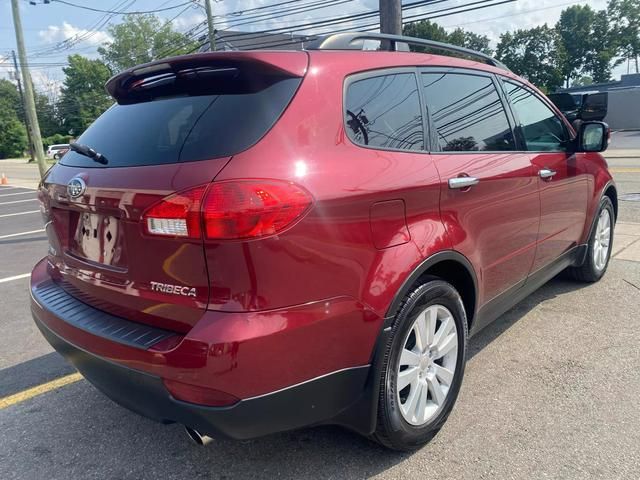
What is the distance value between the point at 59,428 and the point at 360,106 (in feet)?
7.56

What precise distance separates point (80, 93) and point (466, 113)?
292 feet

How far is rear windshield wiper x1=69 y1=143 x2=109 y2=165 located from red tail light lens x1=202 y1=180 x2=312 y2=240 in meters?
0.76

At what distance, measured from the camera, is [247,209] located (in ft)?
6.03

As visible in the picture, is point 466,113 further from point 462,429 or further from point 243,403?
point 243,403

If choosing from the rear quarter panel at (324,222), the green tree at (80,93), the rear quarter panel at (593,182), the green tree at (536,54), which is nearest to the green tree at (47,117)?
the green tree at (80,93)

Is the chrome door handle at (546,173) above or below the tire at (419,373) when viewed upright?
above

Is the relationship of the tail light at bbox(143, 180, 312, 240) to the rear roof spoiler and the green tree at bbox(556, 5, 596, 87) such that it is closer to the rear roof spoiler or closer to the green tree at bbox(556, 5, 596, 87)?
the rear roof spoiler

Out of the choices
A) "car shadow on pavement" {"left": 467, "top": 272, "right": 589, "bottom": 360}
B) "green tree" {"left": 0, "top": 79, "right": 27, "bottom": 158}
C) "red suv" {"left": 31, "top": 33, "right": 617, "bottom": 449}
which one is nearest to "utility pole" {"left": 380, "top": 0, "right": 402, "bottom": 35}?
"car shadow on pavement" {"left": 467, "top": 272, "right": 589, "bottom": 360}

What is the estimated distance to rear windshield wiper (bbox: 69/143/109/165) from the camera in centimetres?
234

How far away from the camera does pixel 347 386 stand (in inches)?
83.4

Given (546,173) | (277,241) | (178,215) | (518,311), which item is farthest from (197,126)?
(518,311)

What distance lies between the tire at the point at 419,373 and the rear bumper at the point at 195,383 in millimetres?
150

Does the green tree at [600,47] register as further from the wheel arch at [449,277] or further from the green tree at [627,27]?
the wheel arch at [449,277]

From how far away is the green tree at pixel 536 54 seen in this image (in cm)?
7406
